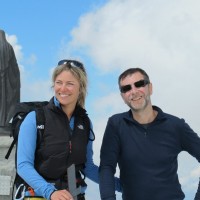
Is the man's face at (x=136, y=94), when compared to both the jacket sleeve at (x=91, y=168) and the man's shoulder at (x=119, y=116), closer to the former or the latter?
the man's shoulder at (x=119, y=116)

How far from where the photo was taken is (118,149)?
2.82 metres

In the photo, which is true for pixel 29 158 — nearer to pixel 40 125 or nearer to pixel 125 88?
pixel 40 125

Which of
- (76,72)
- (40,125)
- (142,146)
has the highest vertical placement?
(76,72)

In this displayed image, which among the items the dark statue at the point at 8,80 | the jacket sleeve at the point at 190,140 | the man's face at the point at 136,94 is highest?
the dark statue at the point at 8,80

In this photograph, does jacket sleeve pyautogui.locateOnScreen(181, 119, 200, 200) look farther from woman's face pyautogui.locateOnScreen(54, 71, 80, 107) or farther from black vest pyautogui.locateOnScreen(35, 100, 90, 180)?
woman's face pyautogui.locateOnScreen(54, 71, 80, 107)

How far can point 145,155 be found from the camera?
2.79 m

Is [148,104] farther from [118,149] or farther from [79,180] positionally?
[79,180]

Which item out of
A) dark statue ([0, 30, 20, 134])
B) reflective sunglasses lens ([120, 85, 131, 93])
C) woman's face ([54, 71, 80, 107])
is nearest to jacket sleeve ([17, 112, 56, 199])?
woman's face ([54, 71, 80, 107])

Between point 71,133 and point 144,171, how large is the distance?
539 mm

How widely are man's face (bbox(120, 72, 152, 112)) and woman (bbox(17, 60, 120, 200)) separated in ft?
0.95

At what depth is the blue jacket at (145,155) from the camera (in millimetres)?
2764

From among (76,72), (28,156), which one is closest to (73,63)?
(76,72)

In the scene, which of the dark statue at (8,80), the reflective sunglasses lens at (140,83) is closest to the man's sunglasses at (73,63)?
the reflective sunglasses lens at (140,83)

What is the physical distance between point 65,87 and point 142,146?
64cm
